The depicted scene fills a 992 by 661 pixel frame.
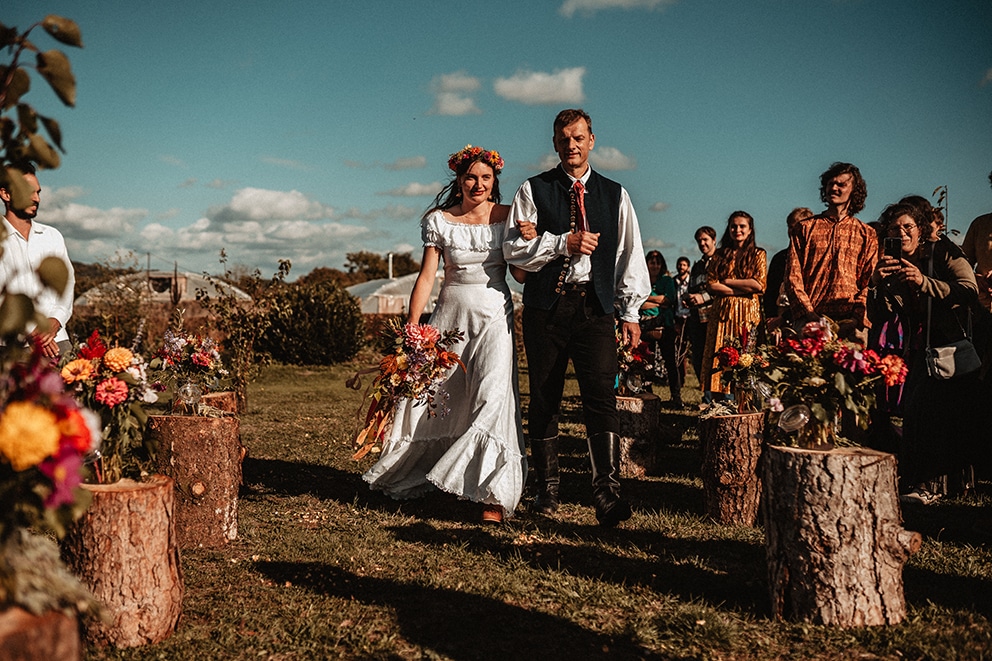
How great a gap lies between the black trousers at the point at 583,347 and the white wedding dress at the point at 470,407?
30 centimetres

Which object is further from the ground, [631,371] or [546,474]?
[631,371]

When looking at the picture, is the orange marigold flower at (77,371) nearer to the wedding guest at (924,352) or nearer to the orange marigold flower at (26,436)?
the orange marigold flower at (26,436)

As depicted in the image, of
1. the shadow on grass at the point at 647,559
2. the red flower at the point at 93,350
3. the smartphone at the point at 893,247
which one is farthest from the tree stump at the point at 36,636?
the smartphone at the point at 893,247

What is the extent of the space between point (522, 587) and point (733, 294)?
433cm

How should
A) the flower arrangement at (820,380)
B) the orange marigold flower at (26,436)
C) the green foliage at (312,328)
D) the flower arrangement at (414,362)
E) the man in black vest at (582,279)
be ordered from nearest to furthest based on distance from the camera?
the orange marigold flower at (26,436)
the flower arrangement at (820,380)
the man in black vest at (582,279)
the flower arrangement at (414,362)
the green foliage at (312,328)

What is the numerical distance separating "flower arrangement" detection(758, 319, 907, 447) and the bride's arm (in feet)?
7.58

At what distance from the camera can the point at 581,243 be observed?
4543 mm

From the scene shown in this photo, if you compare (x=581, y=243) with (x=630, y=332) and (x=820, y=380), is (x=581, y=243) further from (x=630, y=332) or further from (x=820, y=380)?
(x=820, y=380)

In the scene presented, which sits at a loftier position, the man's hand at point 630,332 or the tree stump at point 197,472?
the man's hand at point 630,332

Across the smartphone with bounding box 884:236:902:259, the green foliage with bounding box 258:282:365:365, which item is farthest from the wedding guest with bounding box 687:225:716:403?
the green foliage with bounding box 258:282:365:365

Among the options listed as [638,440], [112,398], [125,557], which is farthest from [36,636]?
[638,440]

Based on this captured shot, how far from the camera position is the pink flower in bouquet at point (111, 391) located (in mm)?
3033

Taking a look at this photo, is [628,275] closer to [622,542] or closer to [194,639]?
[622,542]

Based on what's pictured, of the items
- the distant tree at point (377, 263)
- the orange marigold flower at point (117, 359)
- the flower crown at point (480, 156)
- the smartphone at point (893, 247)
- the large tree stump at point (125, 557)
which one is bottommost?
the large tree stump at point (125, 557)
